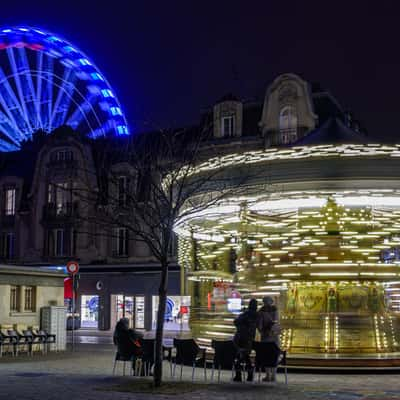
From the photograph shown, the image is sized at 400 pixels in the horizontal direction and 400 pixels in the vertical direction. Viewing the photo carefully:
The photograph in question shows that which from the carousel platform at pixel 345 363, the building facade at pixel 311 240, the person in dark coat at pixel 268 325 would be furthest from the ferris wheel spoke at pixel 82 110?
the person in dark coat at pixel 268 325

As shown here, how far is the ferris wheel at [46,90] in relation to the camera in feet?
150

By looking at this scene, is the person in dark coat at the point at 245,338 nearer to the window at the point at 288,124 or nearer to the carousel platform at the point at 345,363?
A: the carousel platform at the point at 345,363

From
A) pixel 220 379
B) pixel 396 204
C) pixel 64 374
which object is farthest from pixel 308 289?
pixel 64 374

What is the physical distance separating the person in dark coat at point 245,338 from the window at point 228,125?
28.0 metres

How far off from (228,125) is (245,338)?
28.7 m

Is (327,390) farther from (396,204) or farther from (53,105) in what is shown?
(53,105)

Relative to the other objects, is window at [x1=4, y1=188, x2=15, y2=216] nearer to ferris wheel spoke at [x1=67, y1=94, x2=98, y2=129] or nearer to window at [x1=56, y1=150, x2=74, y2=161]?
window at [x1=56, y1=150, x2=74, y2=161]

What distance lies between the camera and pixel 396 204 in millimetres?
23312

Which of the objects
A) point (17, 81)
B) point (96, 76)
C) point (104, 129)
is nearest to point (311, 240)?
point (104, 129)

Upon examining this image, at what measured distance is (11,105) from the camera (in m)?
46.7

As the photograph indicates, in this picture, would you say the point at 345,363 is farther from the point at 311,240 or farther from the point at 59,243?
the point at 59,243

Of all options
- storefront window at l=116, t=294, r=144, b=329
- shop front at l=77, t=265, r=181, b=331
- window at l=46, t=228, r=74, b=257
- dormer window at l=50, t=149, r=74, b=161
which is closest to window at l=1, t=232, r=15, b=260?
window at l=46, t=228, r=74, b=257

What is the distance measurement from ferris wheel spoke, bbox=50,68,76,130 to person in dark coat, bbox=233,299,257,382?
32.1m

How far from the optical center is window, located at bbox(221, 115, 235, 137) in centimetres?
4428
